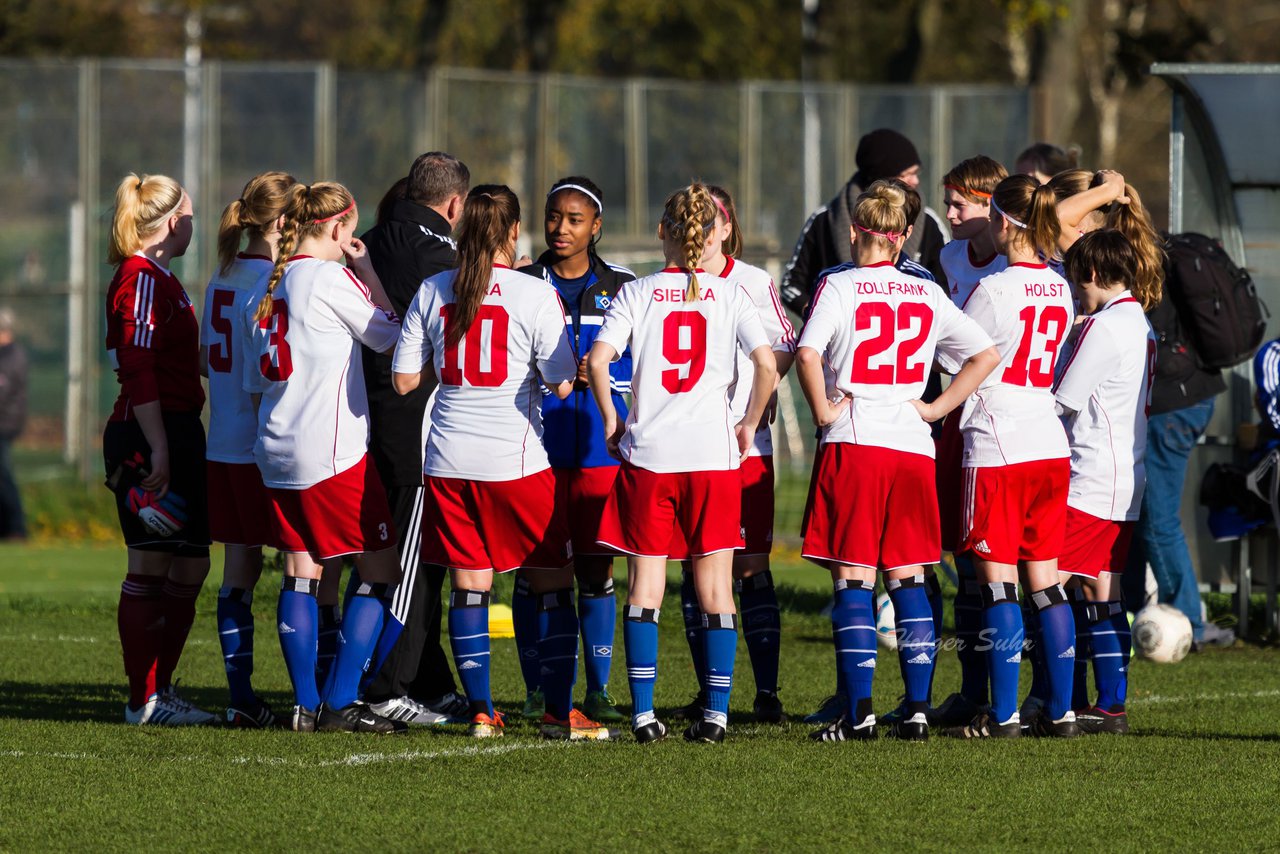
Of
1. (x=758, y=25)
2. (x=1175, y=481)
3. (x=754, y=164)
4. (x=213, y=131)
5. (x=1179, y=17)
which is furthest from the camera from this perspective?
(x=758, y=25)

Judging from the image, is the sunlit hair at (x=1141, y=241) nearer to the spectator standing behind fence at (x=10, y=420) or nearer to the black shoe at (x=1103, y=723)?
the black shoe at (x=1103, y=723)

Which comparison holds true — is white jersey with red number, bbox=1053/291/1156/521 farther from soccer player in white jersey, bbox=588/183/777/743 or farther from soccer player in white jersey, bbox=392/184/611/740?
soccer player in white jersey, bbox=392/184/611/740

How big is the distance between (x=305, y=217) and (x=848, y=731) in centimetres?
266

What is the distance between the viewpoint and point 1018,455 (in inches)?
268

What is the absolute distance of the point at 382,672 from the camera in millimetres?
7363

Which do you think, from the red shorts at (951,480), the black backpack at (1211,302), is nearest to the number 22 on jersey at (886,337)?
the red shorts at (951,480)

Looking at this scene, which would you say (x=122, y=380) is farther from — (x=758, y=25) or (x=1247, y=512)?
(x=758, y=25)

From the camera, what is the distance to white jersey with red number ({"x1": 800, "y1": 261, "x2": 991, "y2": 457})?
663 cm

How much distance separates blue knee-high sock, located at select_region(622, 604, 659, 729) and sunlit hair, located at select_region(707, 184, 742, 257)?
55.5 inches

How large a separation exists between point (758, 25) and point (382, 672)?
116ft

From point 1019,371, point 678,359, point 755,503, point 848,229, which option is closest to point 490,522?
point 678,359

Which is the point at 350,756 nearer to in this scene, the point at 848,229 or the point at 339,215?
the point at 339,215

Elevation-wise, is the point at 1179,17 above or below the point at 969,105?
above

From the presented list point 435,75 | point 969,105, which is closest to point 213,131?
point 435,75
